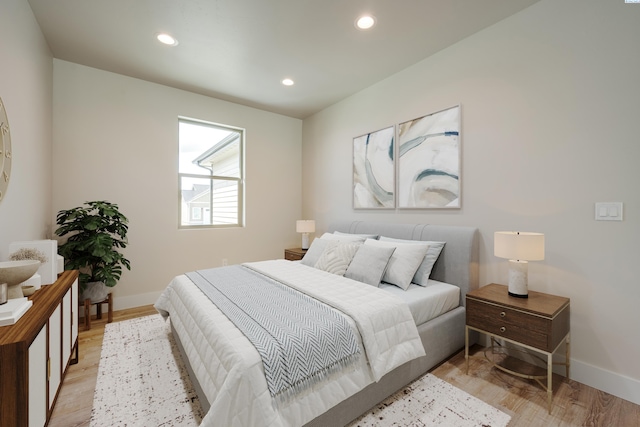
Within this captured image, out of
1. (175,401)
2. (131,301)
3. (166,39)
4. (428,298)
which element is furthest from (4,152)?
(428,298)

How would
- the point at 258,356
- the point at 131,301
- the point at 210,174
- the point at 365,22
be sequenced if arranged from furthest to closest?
the point at 210,174 < the point at 131,301 < the point at 365,22 < the point at 258,356

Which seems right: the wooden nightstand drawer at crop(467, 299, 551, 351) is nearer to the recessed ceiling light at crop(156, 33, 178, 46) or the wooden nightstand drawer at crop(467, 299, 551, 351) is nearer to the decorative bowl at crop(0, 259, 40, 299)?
the decorative bowl at crop(0, 259, 40, 299)

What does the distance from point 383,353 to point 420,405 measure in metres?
0.45

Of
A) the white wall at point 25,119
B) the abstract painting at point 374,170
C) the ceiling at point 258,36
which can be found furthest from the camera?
the abstract painting at point 374,170

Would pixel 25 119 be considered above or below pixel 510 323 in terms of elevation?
above

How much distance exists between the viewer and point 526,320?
5.96ft

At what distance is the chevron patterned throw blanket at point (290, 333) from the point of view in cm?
128

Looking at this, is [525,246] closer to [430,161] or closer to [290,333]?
[430,161]

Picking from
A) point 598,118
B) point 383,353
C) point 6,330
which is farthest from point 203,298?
point 598,118

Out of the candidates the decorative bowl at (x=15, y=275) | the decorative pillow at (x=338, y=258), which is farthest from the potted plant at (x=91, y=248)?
the decorative pillow at (x=338, y=258)

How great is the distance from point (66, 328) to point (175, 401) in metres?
0.92

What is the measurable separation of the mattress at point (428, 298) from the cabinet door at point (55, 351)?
221 cm

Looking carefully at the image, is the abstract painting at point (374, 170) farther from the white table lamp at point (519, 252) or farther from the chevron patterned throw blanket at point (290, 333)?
the chevron patterned throw blanket at point (290, 333)

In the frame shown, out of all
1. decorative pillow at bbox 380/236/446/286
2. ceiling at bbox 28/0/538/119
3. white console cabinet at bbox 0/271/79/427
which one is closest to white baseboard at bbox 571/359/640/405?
decorative pillow at bbox 380/236/446/286
